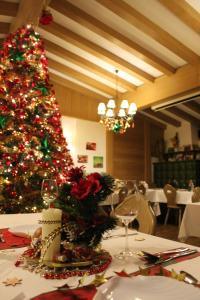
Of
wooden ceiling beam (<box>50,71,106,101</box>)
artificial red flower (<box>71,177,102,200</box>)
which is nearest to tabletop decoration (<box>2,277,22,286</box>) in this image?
artificial red flower (<box>71,177,102,200</box>)

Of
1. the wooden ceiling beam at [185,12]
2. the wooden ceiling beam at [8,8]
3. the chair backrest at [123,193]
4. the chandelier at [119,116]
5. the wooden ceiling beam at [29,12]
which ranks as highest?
the wooden ceiling beam at [8,8]

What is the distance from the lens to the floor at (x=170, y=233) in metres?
4.54

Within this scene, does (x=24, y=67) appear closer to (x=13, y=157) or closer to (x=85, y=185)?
(x=13, y=157)

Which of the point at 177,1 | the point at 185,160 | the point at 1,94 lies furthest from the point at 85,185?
the point at 185,160

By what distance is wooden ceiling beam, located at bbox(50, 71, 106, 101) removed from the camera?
24.8ft

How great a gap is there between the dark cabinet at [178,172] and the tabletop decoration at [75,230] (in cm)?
814

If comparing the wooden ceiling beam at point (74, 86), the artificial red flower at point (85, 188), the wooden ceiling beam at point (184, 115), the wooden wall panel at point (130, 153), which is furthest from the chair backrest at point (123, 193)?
the wooden ceiling beam at point (184, 115)

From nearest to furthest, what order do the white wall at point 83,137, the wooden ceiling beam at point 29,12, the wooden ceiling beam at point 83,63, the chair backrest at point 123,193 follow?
the chair backrest at point 123,193 < the wooden ceiling beam at point 29,12 < the wooden ceiling beam at point 83,63 < the white wall at point 83,137

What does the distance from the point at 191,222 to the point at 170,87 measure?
367 cm

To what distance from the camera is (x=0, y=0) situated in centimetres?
454

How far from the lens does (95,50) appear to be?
5605mm

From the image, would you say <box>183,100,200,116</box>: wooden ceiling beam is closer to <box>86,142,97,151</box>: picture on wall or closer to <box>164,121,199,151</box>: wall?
<box>164,121,199,151</box>: wall

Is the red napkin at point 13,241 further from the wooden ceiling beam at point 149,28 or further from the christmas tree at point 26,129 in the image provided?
the wooden ceiling beam at point 149,28

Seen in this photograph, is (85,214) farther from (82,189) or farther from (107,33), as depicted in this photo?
(107,33)
